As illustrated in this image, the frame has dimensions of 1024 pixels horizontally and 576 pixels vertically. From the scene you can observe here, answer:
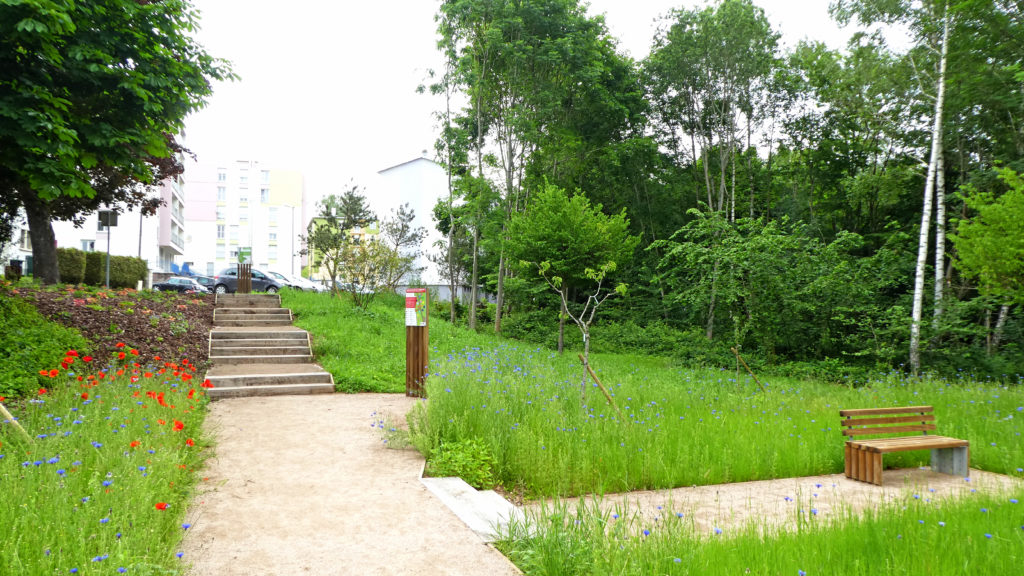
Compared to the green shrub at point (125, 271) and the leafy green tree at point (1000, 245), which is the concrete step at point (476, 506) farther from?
the green shrub at point (125, 271)

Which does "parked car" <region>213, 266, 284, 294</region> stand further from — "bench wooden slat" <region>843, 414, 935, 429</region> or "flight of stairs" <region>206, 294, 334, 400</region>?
"bench wooden slat" <region>843, 414, 935, 429</region>

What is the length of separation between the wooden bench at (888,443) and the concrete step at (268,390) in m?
7.61

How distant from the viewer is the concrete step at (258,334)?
12.1 metres

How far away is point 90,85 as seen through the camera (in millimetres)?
7695

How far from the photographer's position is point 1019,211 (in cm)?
1010

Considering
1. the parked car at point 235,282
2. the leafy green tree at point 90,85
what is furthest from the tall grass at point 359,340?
the parked car at point 235,282

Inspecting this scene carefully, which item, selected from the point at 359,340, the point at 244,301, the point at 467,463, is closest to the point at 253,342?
the point at 359,340

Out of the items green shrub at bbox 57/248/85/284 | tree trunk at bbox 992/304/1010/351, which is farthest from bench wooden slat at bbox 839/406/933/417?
green shrub at bbox 57/248/85/284

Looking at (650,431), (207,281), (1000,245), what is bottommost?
(650,431)

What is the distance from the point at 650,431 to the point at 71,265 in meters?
25.7

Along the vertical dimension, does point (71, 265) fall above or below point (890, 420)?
above

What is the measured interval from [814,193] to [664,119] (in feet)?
23.1

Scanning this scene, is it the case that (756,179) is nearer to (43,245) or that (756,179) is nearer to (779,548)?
(779,548)

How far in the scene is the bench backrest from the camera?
228 inches
